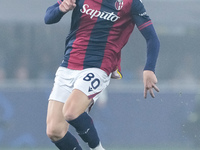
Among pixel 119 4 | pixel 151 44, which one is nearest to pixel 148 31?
pixel 151 44

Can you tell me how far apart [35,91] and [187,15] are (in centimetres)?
207

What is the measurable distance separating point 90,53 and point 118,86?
2.45 meters

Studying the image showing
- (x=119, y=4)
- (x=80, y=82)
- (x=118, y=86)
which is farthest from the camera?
(x=118, y=86)

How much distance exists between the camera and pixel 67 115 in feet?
14.6

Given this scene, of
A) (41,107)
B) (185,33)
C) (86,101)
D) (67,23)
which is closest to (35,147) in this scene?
(41,107)

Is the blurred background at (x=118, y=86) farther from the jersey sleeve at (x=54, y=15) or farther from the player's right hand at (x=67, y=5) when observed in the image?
the player's right hand at (x=67, y=5)

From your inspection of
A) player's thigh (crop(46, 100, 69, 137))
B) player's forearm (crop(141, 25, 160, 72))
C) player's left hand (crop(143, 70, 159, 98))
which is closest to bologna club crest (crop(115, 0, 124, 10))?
player's forearm (crop(141, 25, 160, 72))

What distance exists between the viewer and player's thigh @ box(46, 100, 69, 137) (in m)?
4.65

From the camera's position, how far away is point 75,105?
4488 mm

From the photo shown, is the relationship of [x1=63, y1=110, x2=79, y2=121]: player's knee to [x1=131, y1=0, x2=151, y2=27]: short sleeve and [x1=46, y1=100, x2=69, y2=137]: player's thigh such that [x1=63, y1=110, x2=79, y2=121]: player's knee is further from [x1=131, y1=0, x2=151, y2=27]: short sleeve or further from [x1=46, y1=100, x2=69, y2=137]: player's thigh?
[x1=131, y1=0, x2=151, y2=27]: short sleeve

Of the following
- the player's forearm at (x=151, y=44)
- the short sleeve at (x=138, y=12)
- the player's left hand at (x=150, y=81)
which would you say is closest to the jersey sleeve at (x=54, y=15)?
the short sleeve at (x=138, y=12)

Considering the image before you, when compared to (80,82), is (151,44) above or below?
above

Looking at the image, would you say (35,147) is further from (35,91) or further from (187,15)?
(187,15)

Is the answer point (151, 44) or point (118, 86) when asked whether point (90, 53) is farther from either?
point (118, 86)
